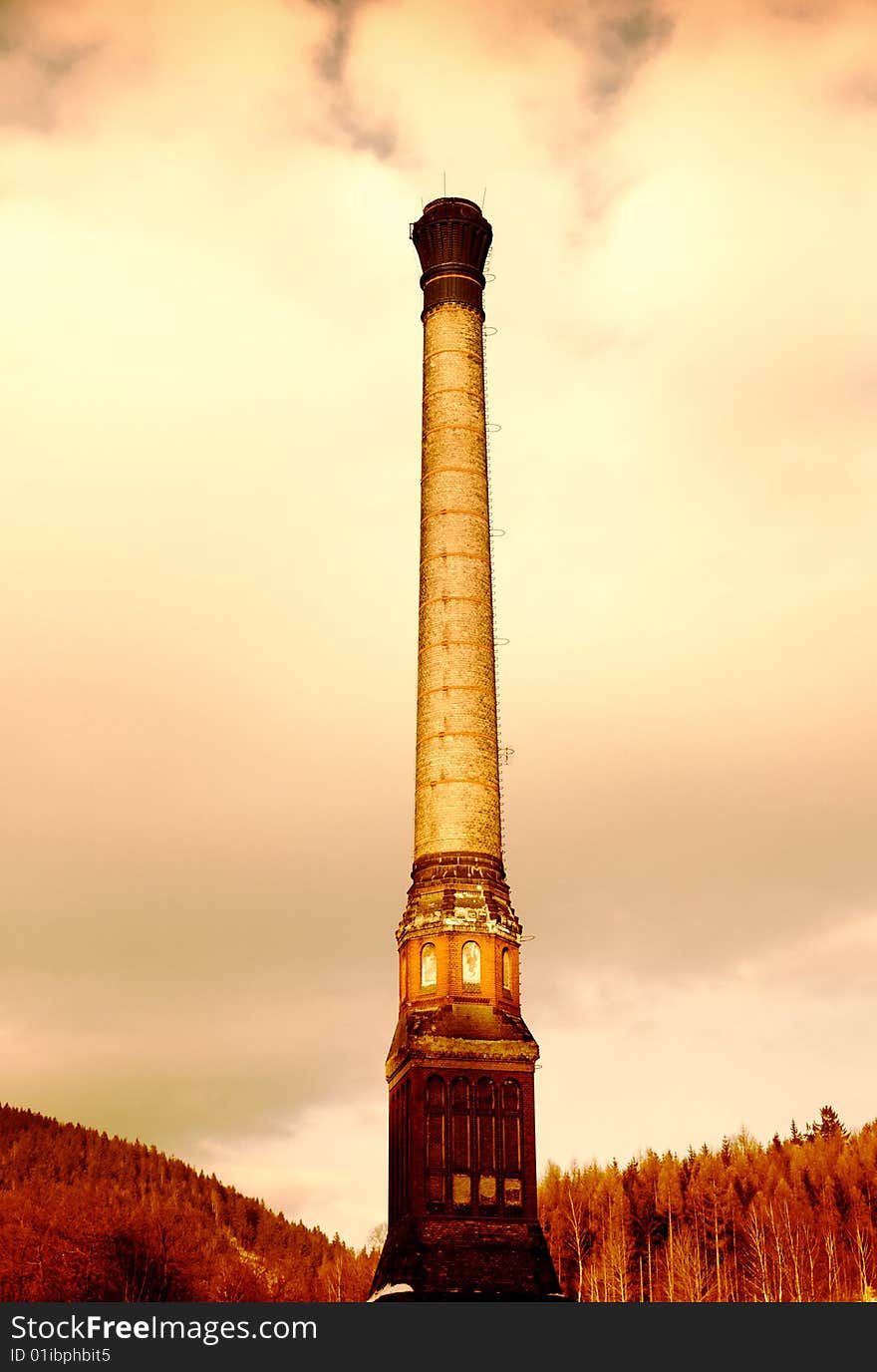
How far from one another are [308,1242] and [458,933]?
2403 inches

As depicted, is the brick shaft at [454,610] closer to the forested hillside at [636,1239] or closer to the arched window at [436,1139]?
the arched window at [436,1139]

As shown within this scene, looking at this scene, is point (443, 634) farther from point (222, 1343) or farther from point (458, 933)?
point (222, 1343)

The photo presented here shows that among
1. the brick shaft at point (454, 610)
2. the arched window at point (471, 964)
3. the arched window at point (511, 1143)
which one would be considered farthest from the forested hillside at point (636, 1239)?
the brick shaft at point (454, 610)

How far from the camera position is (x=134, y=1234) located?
2306 inches

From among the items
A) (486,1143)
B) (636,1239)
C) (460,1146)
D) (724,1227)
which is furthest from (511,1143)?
(636,1239)

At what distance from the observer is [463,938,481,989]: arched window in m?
38.6

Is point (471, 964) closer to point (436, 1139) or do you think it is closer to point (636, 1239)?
point (436, 1139)

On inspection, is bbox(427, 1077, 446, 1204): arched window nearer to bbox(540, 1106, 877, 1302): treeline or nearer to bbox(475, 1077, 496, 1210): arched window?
bbox(475, 1077, 496, 1210): arched window

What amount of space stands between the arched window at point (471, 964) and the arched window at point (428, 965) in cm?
83

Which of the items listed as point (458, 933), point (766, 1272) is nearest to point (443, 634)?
point (458, 933)

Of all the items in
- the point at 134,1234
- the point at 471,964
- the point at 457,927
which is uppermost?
the point at 457,927

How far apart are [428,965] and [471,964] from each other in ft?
3.80

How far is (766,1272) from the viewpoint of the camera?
53.1 metres

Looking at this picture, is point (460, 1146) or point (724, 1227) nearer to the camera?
point (460, 1146)
